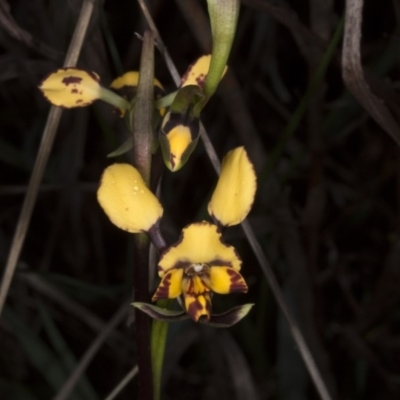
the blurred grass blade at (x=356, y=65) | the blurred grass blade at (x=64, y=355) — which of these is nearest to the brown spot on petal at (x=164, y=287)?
the blurred grass blade at (x=356, y=65)

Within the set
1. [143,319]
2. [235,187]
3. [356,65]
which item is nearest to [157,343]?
[143,319]

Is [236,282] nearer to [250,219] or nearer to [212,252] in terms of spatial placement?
[212,252]

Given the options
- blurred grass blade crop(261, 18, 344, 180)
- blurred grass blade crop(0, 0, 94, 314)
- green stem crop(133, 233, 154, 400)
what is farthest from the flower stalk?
blurred grass blade crop(261, 18, 344, 180)

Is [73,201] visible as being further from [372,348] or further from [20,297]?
[372,348]

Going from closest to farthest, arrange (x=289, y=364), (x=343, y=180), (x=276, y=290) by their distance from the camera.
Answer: (x=276, y=290)
(x=289, y=364)
(x=343, y=180)

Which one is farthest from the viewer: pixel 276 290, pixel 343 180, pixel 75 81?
pixel 343 180

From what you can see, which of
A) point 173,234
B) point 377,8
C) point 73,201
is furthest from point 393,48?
point 73,201
